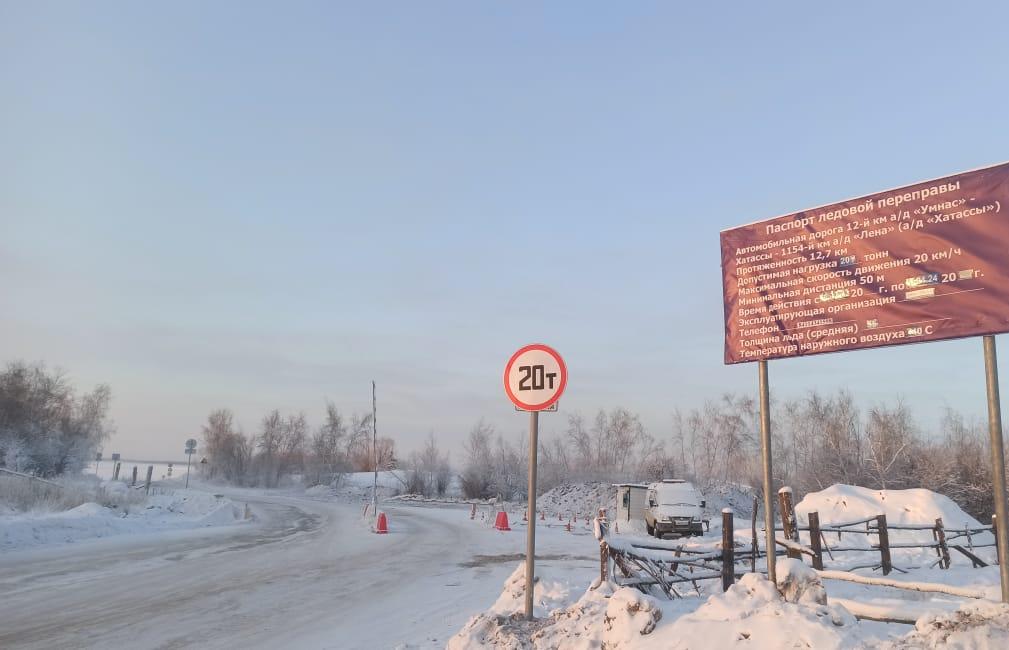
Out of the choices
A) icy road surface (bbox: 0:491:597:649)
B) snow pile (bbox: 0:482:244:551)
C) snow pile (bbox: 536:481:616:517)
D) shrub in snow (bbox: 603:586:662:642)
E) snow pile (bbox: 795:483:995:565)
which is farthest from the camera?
snow pile (bbox: 536:481:616:517)

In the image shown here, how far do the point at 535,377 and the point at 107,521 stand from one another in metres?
21.8

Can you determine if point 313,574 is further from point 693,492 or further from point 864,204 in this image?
point 693,492

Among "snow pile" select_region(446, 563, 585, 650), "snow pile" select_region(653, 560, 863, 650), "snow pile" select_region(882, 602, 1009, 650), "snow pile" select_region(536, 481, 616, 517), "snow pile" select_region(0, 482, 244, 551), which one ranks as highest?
"snow pile" select_region(882, 602, 1009, 650)

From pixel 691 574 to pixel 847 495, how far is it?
18712mm

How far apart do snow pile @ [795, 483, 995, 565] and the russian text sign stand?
17.7 m

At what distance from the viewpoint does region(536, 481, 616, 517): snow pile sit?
155 feet

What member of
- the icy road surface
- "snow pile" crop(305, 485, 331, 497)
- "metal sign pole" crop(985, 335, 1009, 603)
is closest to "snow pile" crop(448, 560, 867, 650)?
"metal sign pole" crop(985, 335, 1009, 603)

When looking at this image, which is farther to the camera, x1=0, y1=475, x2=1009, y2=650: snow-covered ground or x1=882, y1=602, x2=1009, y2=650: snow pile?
x1=0, y1=475, x2=1009, y2=650: snow-covered ground

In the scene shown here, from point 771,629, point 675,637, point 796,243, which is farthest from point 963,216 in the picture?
point 675,637

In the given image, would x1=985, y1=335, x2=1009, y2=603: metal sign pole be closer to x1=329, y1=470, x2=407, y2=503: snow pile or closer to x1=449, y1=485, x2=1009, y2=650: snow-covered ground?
x1=449, y1=485, x2=1009, y2=650: snow-covered ground

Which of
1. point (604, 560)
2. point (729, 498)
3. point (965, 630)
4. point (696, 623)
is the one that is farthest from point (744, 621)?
point (729, 498)

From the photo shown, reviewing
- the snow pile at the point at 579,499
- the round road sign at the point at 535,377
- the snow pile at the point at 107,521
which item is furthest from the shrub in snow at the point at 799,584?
the snow pile at the point at 579,499

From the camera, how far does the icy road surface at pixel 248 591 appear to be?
350 inches

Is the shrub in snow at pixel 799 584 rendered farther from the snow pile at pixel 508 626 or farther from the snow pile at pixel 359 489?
the snow pile at pixel 359 489
